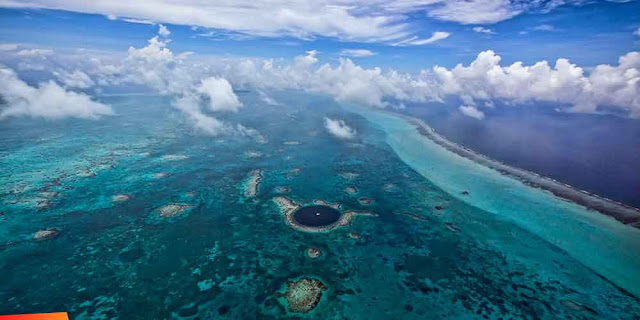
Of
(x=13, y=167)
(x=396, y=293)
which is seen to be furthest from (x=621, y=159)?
(x=13, y=167)

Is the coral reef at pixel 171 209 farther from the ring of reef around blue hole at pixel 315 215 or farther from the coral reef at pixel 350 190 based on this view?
the coral reef at pixel 350 190

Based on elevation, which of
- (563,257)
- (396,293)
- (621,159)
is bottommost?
(396,293)

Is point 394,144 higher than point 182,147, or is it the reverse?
point 394,144

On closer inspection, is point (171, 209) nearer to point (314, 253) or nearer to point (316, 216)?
point (316, 216)

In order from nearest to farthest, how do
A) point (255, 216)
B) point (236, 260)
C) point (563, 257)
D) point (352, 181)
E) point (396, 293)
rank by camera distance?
point (396, 293)
point (236, 260)
point (563, 257)
point (255, 216)
point (352, 181)

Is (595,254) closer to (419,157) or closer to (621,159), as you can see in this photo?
(419,157)

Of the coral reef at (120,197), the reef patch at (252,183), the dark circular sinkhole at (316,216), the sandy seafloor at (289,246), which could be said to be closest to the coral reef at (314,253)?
the sandy seafloor at (289,246)
